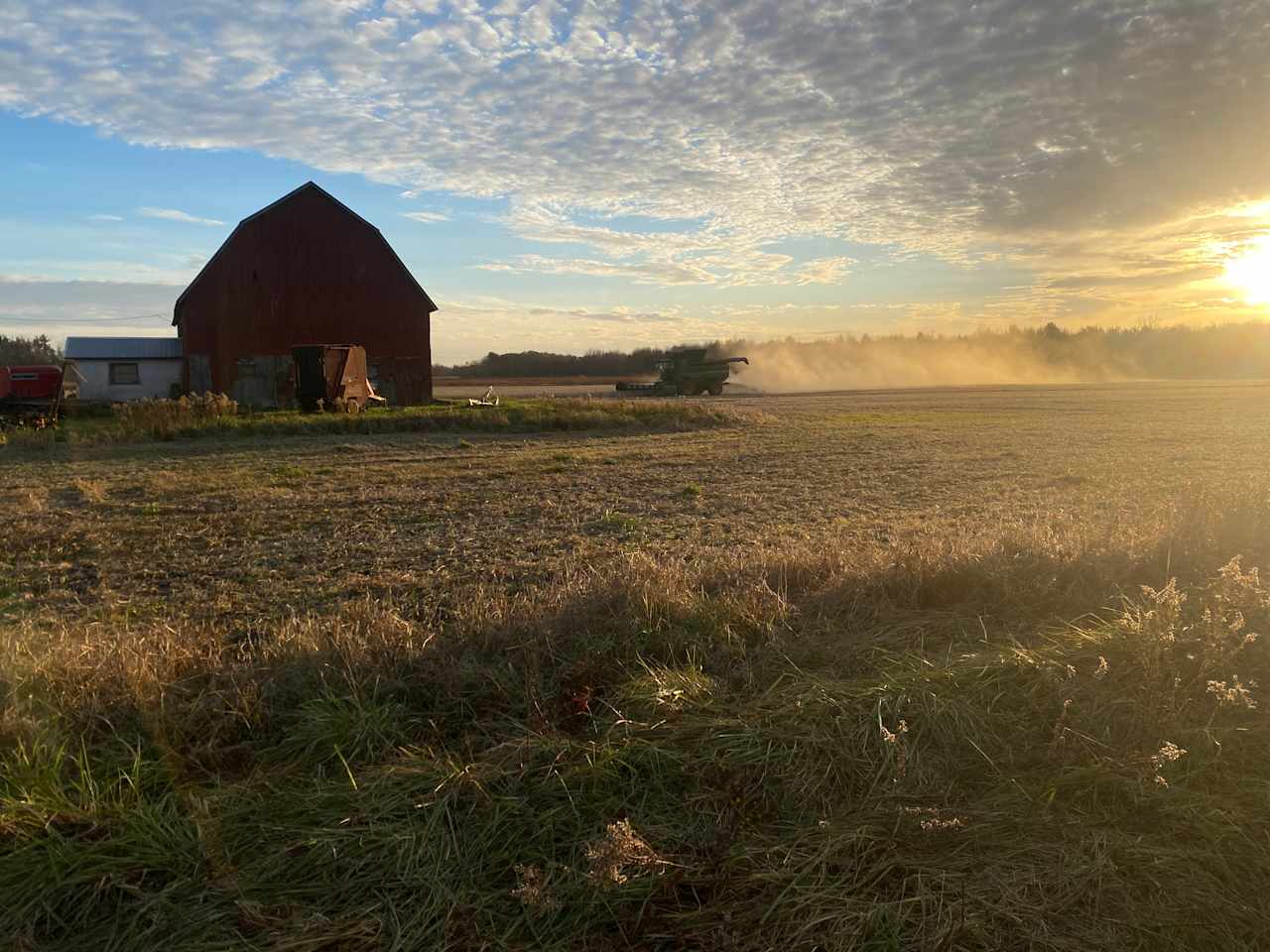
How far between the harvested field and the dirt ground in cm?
72

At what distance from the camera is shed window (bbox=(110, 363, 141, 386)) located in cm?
3743

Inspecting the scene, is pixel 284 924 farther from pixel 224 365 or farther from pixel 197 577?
pixel 224 365

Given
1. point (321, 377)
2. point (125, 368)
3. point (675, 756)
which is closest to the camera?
point (675, 756)

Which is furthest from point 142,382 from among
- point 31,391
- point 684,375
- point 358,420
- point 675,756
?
point 675,756

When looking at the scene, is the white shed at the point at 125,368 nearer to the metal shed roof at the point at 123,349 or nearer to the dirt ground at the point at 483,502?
the metal shed roof at the point at 123,349

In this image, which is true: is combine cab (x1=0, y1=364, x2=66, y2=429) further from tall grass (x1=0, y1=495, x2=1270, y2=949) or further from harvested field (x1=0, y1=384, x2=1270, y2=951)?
tall grass (x1=0, y1=495, x2=1270, y2=949)

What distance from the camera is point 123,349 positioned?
37781 millimetres

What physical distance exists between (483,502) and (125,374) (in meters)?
32.8

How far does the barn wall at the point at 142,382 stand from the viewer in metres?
37.1

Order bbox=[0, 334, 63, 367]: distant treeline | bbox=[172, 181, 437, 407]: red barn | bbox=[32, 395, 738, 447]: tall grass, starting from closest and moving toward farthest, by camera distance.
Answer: bbox=[32, 395, 738, 447]: tall grass
bbox=[172, 181, 437, 407]: red barn
bbox=[0, 334, 63, 367]: distant treeline

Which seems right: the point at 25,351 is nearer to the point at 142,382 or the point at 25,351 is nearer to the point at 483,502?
the point at 142,382

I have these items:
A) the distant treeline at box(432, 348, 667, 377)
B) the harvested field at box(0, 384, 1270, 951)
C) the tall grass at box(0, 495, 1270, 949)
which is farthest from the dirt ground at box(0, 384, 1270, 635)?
the distant treeline at box(432, 348, 667, 377)

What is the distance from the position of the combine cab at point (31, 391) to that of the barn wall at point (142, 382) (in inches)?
350

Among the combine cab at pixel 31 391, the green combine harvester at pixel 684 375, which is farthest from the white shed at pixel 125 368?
the green combine harvester at pixel 684 375
